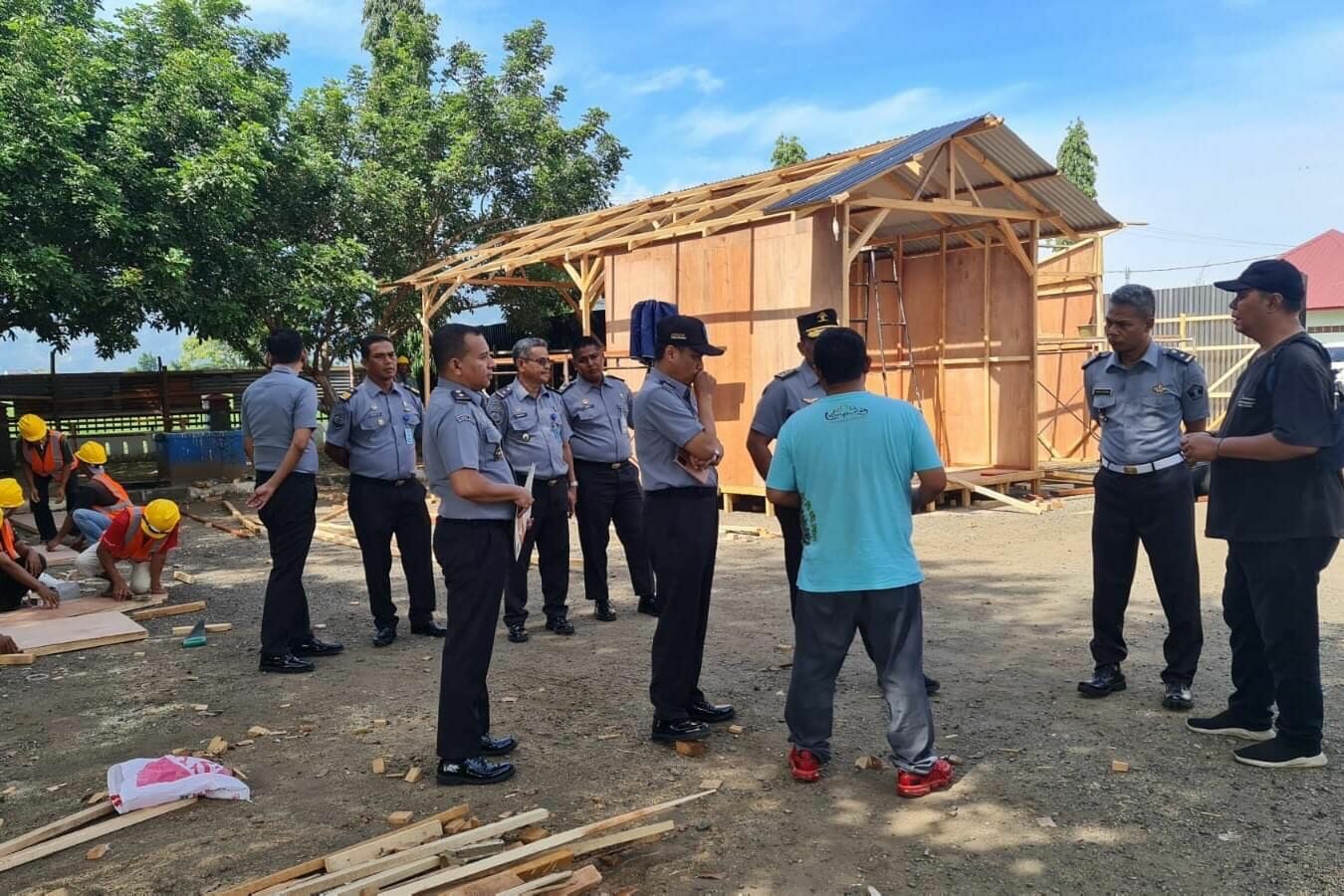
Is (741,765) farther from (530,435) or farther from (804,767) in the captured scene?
(530,435)

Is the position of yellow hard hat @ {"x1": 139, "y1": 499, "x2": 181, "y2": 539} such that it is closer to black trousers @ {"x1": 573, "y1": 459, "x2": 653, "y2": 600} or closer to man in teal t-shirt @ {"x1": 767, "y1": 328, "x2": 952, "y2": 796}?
black trousers @ {"x1": 573, "y1": 459, "x2": 653, "y2": 600}

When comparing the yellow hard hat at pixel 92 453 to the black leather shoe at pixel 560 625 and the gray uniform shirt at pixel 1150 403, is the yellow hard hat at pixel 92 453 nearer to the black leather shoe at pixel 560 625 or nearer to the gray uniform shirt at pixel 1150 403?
the black leather shoe at pixel 560 625

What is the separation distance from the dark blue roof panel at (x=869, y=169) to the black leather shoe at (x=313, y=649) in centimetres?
613

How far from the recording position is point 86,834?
341 centimetres

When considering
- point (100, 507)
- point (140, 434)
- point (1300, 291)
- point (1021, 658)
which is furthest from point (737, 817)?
point (140, 434)

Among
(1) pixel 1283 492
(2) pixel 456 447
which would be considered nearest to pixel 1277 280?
(1) pixel 1283 492

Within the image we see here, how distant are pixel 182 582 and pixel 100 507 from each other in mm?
952

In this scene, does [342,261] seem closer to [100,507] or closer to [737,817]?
[100,507]

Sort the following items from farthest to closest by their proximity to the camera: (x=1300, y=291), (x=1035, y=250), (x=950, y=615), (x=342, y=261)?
(x=342, y=261), (x=1035, y=250), (x=950, y=615), (x=1300, y=291)

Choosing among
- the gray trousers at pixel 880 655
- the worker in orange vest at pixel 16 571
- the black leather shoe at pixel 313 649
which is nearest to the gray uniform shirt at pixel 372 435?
the black leather shoe at pixel 313 649

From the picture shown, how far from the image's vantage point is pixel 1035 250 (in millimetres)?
11883

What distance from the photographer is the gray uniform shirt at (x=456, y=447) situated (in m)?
3.73

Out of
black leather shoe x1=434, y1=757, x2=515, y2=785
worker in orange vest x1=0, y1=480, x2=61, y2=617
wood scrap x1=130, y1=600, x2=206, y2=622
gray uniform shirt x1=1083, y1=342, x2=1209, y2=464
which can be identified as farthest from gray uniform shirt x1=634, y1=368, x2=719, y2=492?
worker in orange vest x1=0, y1=480, x2=61, y2=617

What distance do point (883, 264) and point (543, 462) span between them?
337 inches
